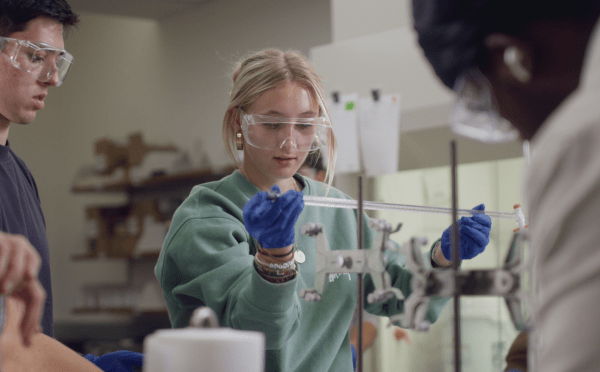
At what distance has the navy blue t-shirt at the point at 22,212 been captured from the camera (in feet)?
5.11

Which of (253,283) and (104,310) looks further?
(104,310)

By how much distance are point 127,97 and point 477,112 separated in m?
4.96

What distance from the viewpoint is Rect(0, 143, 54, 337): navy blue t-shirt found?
1.56 metres

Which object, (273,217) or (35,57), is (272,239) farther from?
(35,57)

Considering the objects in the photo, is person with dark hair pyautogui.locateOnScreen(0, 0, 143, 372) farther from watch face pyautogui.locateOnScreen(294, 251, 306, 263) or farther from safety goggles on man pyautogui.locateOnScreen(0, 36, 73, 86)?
watch face pyautogui.locateOnScreen(294, 251, 306, 263)

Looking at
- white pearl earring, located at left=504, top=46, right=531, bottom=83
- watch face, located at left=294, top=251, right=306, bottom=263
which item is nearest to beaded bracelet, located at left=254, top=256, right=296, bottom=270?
watch face, located at left=294, top=251, right=306, bottom=263

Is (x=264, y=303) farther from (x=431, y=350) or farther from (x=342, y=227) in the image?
(x=431, y=350)

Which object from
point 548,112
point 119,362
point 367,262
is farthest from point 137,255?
point 548,112

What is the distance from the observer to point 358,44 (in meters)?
2.83

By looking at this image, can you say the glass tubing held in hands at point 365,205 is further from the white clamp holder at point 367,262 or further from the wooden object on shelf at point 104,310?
the wooden object on shelf at point 104,310

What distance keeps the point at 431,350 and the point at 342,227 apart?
1.45 metres

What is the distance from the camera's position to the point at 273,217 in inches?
39.4

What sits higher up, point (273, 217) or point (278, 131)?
point (278, 131)

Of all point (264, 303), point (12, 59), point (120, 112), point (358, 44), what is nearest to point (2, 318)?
point (264, 303)
